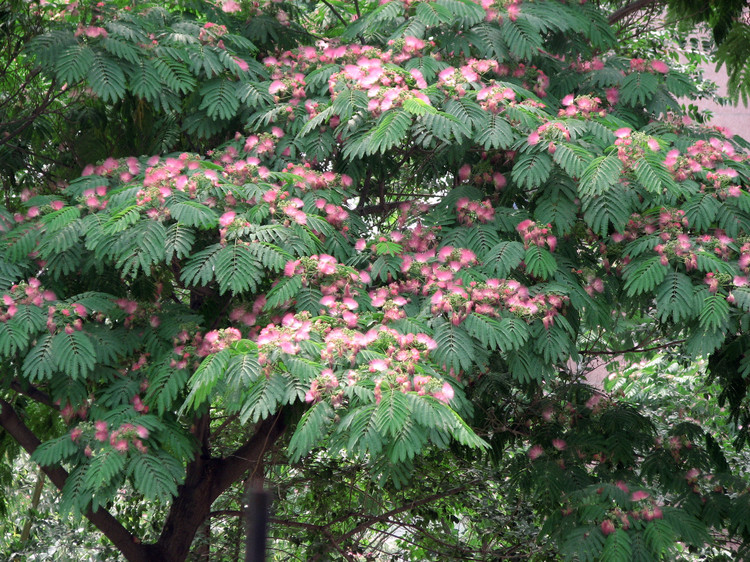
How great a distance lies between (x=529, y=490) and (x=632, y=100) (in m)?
2.63

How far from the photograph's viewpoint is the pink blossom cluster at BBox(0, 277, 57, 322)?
15.7 ft

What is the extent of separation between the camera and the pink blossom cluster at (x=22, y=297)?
15.7 ft

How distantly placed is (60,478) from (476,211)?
10.3 ft

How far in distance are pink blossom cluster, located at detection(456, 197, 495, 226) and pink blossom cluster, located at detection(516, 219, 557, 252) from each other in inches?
12.7

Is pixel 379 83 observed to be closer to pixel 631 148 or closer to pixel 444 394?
pixel 631 148

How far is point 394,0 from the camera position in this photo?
5.88 m

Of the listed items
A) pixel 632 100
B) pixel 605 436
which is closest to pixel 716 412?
pixel 605 436

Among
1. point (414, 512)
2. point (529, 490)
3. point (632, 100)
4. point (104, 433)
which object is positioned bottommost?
point (414, 512)

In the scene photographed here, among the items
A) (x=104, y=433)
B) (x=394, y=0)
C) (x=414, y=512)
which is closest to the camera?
(x=104, y=433)

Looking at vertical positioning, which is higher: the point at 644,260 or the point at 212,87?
the point at 212,87

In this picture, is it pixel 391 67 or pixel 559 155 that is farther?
pixel 391 67

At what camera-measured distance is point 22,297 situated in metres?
4.91

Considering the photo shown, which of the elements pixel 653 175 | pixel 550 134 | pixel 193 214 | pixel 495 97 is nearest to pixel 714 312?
pixel 653 175

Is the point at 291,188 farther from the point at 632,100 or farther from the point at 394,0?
the point at 632,100
